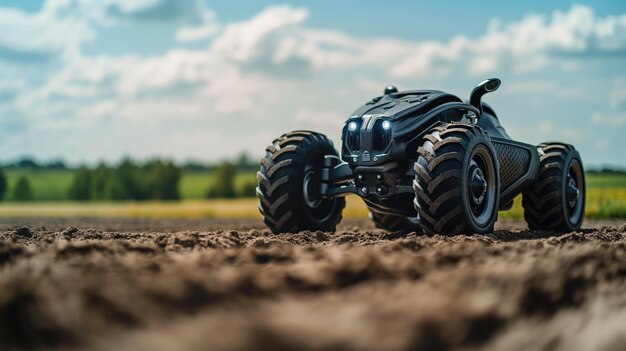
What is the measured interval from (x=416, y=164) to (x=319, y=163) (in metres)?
2.26

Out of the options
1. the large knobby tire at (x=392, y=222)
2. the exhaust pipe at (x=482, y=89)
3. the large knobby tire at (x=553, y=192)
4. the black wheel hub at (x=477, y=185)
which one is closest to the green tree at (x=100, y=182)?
the large knobby tire at (x=392, y=222)

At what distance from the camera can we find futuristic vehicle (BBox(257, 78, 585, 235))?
777 cm

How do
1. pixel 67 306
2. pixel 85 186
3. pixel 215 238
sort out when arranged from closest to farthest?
1. pixel 67 306
2. pixel 215 238
3. pixel 85 186

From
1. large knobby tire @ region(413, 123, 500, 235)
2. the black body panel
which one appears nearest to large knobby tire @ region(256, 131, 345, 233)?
the black body panel

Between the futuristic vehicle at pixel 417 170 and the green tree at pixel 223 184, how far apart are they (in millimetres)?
37734

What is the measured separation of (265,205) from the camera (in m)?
9.59

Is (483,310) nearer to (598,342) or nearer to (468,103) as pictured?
(598,342)

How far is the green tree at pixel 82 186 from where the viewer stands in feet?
153

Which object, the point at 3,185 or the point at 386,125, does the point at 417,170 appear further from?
the point at 3,185

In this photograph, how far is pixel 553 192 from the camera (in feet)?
36.4

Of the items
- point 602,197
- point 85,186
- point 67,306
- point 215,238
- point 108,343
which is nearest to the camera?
point 108,343

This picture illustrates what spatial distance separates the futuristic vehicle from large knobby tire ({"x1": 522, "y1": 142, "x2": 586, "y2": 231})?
2 centimetres

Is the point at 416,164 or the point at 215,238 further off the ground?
the point at 416,164

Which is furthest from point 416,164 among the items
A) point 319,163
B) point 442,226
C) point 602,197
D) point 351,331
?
point 602,197
